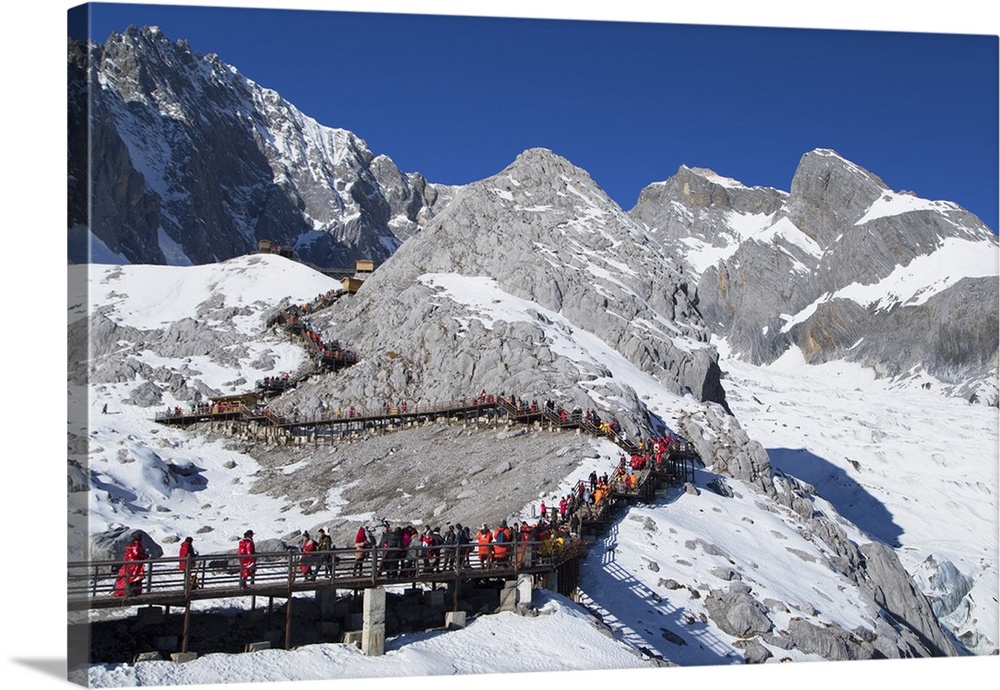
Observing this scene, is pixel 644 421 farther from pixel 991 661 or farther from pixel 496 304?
pixel 991 661

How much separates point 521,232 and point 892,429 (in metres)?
45.2

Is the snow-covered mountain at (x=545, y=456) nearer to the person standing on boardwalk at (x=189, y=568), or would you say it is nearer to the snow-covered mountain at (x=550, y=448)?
the snow-covered mountain at (x=550, y=448)

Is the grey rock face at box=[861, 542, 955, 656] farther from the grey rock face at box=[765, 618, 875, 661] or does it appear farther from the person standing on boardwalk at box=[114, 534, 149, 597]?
the person standing on boardwalk at box=[114, 534, 149, 597]

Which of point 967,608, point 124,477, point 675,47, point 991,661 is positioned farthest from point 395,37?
point 967,608

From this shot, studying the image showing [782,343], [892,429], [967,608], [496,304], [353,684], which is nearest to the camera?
[353,684]

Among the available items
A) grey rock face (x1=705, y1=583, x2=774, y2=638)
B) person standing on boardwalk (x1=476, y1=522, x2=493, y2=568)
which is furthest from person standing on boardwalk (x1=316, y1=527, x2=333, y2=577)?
grey rock face (x1=705, y1=583, x2=774, y2=638)

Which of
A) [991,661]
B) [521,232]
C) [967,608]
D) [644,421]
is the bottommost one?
[967,608]

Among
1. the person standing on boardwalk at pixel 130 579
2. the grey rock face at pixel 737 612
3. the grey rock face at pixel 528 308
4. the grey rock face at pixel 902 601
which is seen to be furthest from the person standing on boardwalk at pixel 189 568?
the grey rock face at pixel 528 308

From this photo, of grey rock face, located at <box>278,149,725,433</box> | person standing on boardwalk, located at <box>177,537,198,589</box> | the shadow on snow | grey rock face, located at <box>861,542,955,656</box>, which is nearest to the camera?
person standing on boardwalk, located at <box>177,537,198,589</box>

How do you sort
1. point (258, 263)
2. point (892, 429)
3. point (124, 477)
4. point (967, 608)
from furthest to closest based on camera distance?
1. point (892, 429)
2. point (258, 263)
3. point (967, 608)
4. point (124, 477)

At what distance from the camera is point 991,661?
88.6 ft

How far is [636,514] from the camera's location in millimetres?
34844

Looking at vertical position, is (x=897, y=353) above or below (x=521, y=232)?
below

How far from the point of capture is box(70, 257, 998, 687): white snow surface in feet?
75.2
